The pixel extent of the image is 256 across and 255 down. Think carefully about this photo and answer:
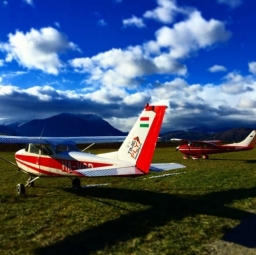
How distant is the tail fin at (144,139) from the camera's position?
390 inches

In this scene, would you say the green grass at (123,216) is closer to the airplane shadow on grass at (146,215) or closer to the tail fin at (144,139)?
the airplane shadow on grass at (146,215)

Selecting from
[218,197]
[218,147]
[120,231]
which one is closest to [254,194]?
[218,197]

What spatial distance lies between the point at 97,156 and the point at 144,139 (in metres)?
2.31

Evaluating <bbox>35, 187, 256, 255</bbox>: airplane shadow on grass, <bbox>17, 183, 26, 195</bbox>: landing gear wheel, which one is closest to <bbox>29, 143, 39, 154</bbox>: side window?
<bbox>17, 183, 26, 195</bbox>: landing gear wheel

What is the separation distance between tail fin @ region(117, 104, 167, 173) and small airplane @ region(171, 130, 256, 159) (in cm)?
2026

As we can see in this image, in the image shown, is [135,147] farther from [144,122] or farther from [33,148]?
[33,148]

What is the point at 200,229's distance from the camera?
757 centimetres

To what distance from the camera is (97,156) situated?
11.5m

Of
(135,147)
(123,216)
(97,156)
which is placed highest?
(135,147)

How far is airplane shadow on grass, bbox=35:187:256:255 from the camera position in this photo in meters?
6.47

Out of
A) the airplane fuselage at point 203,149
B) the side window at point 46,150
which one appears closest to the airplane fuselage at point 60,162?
the side window at point 46,150

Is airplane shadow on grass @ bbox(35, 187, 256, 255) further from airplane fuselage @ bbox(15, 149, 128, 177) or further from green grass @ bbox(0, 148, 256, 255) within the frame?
airplane fuselage @ bbox(15, 149, 128, 177)

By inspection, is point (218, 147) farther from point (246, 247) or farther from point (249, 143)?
point (246, 247)

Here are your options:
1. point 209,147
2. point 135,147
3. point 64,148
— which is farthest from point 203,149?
point 135,147
